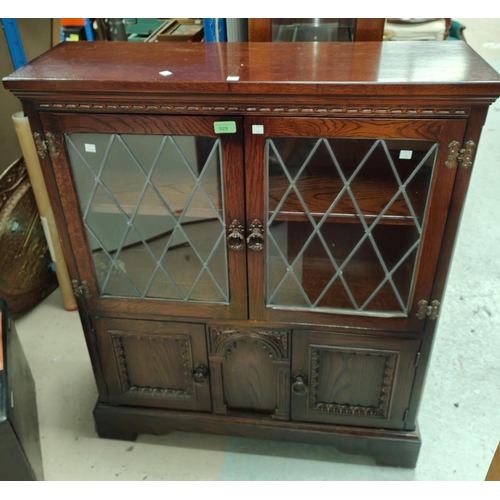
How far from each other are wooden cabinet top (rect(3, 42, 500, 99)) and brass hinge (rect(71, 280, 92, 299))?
42cm

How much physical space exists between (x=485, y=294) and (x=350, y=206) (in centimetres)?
114

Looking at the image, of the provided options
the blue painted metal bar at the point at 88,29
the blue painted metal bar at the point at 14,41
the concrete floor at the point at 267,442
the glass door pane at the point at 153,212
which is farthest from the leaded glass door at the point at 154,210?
the blue painted metal bar at the point at 88,29

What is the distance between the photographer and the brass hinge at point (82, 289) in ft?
3.71

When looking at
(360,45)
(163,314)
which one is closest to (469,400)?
(163,314)

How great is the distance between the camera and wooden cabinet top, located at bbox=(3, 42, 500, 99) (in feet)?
2.69

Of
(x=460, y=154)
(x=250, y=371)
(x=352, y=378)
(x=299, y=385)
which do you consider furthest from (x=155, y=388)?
(x=460, y=154)

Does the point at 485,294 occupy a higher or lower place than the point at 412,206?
lower

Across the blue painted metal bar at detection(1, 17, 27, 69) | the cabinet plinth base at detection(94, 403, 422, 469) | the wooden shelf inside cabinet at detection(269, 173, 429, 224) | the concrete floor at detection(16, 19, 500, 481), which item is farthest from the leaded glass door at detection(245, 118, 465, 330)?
the blue painted metal bar at detection(1, 17, 27, 69)

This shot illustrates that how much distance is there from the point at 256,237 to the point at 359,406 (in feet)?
1.75

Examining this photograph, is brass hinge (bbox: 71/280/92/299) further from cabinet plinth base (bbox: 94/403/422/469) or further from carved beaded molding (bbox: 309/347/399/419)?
carved beaded molding (bbox: 309/347/399/419)

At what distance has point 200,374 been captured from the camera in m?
1.23

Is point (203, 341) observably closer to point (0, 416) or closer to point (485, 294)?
point (0, 416)

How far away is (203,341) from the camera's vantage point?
119cm

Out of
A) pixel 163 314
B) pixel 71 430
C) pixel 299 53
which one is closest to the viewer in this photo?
pixel 299 53
